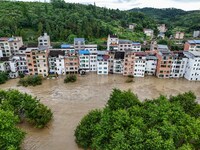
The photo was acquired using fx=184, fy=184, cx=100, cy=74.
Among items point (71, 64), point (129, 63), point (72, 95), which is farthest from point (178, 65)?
point (72, 95)

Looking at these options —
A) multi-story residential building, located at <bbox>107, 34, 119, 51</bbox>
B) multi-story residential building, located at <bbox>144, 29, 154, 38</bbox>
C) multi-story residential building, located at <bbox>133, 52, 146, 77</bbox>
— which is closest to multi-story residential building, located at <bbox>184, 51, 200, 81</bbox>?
multi-story residential building, located at <bbox>133, 52, 146, 77</bbox>

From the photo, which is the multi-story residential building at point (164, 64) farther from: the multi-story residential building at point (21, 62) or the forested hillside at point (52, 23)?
the forested hillside at point (52, 23)

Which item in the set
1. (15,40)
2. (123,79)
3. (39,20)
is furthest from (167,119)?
(39,20)

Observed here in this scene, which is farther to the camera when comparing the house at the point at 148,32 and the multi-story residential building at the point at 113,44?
the house at the point at 148,32

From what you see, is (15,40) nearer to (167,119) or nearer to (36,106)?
(36,106)

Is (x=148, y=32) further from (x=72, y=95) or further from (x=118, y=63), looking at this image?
(x=72, y=95)

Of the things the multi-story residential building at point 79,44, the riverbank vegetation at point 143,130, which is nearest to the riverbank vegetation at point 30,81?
the multi-story residential building at point 79,44
